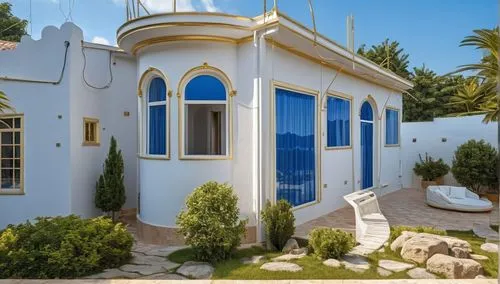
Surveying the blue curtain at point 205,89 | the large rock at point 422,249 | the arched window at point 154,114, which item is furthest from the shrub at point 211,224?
the large rock at point 422,249

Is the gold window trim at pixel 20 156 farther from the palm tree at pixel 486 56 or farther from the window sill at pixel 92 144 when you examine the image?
the palm tree at pixel 486 56

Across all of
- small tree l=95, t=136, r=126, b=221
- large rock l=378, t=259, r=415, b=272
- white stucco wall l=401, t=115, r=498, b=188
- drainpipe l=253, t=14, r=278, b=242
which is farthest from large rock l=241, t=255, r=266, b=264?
white stucco wall l=401, t=115, r=498, b=188

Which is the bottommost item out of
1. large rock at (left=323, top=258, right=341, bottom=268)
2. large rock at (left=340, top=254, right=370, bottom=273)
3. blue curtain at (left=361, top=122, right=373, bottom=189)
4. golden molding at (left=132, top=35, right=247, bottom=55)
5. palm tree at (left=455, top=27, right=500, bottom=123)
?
large rock at (left=340, top=254, right=370, bottom=273)

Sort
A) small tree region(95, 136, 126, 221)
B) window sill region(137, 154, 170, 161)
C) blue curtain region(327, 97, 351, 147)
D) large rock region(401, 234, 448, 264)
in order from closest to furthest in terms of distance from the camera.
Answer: large rock region(401, 234, 448, 264), window sill region(137, 154, 170, 161), small tree region(95, 136, 126, 221), blue curtain region(327, 97, 351, 147)

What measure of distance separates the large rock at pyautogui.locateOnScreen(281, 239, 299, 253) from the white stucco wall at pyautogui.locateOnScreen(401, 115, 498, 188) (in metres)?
11.8

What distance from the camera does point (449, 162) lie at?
16.1 meters

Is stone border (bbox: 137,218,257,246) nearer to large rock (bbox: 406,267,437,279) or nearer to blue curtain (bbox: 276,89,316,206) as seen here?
blue curtain (bbox: 276,89,316,206)

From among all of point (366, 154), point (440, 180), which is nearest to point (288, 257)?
point (366, 154)

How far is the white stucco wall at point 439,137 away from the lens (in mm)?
15211

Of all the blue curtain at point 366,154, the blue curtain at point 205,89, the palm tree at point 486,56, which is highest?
the palm tree at point 486,56

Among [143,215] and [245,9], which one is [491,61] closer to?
[245,9]

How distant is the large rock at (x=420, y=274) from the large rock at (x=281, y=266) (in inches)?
68.6

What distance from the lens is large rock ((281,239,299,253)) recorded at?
272 inches

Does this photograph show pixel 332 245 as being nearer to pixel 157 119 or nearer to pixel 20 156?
pixel 157 119
